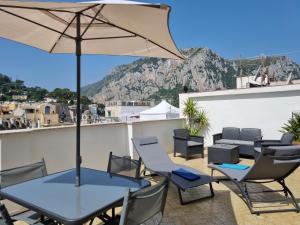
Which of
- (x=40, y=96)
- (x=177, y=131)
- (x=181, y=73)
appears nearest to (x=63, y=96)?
(x=40, y=96)

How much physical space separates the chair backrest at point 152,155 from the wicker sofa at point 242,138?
11.5ft

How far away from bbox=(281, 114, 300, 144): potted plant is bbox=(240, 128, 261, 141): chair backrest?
3.34 feet

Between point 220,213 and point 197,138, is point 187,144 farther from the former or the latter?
point 220,213

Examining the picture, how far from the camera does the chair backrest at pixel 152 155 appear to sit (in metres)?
5.50

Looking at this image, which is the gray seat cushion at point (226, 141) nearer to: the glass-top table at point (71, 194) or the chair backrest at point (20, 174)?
the glass-top table at point (71, 194)

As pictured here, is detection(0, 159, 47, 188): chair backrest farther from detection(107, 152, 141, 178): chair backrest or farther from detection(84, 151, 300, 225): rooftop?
detection(84, 151, 300, 225): rooftop

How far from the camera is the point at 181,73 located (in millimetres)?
59406

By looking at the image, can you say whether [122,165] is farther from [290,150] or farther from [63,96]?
[63,96]

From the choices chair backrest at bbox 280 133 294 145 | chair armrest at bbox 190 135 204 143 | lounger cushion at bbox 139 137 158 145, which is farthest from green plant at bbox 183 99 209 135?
lounger cushion at bbox 139 137 158 145

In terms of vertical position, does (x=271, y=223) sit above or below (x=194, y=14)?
below

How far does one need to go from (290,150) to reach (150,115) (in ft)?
64.5

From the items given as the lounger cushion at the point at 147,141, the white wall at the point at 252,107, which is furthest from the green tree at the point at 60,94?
the lounger cushion at the point at 147,141

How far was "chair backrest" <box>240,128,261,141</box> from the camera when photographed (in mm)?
8945

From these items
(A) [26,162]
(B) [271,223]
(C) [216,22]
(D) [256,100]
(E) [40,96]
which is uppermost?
(C) [216,22]
